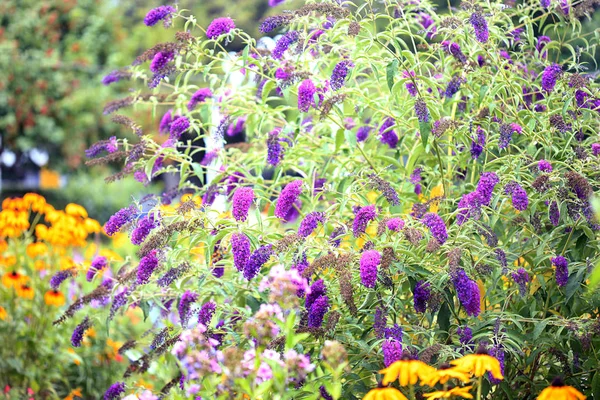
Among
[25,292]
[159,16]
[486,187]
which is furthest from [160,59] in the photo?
[25,292]

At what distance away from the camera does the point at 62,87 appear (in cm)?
1523

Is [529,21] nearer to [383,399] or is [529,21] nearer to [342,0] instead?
[342,0]

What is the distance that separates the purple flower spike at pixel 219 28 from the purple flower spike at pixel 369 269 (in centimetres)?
Answer: 100

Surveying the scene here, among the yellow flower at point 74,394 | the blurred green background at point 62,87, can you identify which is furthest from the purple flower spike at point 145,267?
the blurred green background at point 62,87

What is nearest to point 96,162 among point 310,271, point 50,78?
point 310,271

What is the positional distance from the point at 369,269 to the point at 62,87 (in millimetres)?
14245

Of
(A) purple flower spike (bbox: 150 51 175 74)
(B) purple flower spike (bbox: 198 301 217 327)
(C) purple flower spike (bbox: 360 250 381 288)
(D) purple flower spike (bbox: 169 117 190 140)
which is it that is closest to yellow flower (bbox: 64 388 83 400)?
(D) purple flower spike (bbox: 169 117 190 140)

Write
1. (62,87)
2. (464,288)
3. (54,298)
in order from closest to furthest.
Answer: (464,288) → (54,298) → (62,87)

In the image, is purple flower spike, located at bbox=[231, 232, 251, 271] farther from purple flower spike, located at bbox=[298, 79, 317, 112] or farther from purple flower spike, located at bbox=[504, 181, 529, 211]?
purple flower spike, located at bbox=[504, 181, 529, 211]

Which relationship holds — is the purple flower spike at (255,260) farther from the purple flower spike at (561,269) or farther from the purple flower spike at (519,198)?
the purple flower spike at (561,269)

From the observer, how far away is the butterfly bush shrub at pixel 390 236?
2.21m

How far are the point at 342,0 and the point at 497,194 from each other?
91 cm

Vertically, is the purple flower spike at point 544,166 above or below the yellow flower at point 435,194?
above

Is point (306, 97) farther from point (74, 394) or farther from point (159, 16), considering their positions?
point (74, 394)
